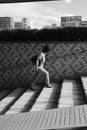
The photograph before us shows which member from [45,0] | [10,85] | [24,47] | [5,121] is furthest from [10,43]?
[5,121]

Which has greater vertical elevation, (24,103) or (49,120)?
(49,120)

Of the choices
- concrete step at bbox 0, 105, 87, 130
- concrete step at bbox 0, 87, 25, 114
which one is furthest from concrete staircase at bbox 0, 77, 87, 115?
concrete step at bbox 0, 105, 87, 130

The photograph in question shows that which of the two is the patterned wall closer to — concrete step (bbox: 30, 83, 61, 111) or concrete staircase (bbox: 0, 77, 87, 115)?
concrete staircase (bbox: 0, 77, 87, 115)

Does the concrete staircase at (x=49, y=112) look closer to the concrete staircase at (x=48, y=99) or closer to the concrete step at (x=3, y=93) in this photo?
the concrete staircase at (x=48, y=99)

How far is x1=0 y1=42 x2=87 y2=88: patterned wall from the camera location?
36.7 ft

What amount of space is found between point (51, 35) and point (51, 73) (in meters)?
1.60

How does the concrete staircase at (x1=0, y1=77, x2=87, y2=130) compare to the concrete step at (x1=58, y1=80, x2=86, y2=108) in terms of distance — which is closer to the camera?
the concrete staircase at (x1=0, y1=77, x2=87, y2=130)

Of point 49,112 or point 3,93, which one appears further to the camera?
point 3,93

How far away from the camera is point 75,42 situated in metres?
11.2

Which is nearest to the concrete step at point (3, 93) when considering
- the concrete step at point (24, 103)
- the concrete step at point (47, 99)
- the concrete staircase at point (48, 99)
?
the concrete staircase at point (48, 99)

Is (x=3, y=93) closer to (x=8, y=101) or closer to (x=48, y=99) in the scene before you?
(x=8, y=101)

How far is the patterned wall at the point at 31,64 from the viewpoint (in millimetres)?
11174

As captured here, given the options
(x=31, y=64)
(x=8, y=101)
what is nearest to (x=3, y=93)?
(x=31, y=64)

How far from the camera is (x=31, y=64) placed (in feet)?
37.5
